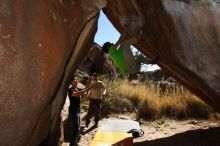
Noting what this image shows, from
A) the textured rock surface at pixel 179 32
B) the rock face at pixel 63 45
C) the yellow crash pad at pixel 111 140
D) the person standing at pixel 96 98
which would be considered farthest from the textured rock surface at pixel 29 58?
the person standing at pixel 96 98

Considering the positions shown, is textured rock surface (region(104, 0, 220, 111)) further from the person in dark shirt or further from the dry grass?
the dry grass

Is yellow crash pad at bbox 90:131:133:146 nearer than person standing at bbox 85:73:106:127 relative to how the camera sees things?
Yes

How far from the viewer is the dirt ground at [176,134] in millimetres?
9365

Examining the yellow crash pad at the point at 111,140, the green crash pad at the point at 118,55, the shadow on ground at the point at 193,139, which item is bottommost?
the shadow on ground at the point at 193,139

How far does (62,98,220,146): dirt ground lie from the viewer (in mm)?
9365

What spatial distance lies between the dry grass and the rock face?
5980mm

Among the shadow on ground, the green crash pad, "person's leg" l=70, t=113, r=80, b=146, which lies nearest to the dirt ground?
the shadow on ground

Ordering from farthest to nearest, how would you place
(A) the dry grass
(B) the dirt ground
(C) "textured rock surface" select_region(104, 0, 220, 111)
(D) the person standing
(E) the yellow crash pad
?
(A) the dry grass
(D) the person standing
(B) the dirt ground
(E) the yellow crash pad
(C) "textured rock surface" select_region(104, 0, 220, 111)

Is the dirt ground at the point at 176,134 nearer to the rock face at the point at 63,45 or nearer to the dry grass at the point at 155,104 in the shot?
the dry grass at the point at 155,104

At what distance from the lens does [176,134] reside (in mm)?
10117

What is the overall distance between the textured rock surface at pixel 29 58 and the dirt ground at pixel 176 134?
5.24 metres

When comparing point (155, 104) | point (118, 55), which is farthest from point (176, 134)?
point (118, 55)

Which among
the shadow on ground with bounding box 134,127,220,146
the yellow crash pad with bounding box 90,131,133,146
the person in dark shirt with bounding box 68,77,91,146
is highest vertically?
the person in dark shirt with bounding box 68,77,91,146

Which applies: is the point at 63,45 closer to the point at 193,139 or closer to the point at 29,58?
the point at 29,58
